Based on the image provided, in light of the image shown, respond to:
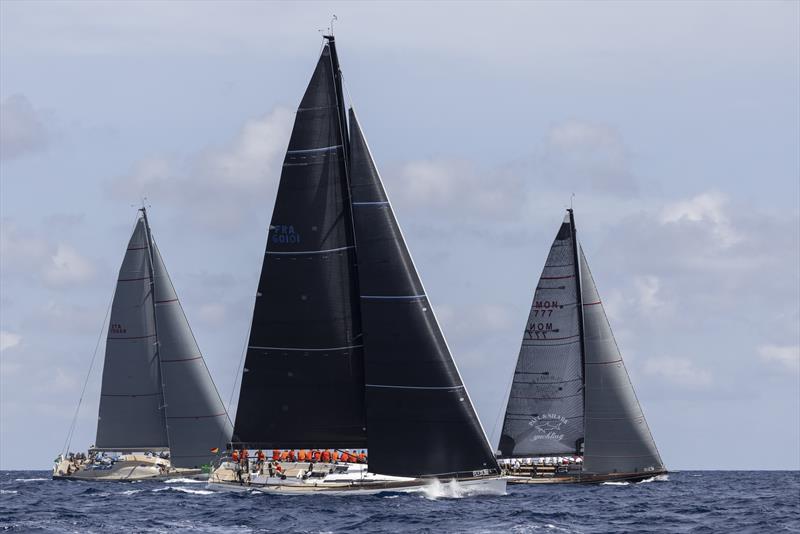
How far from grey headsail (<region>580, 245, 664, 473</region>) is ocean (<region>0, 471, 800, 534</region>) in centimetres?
601

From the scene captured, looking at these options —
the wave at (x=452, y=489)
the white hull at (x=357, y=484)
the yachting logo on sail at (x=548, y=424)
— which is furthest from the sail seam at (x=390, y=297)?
the yachting logo on sail at (x=548, y=424)

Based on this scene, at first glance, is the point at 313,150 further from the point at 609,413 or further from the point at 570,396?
the point at 570,396

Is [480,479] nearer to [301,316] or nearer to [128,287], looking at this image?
[301,316]

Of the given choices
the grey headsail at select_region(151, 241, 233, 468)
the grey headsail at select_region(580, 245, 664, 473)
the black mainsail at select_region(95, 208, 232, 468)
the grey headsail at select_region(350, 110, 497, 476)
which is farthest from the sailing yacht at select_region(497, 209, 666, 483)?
the grey headsail at select_region(350, 110, 497, 476)

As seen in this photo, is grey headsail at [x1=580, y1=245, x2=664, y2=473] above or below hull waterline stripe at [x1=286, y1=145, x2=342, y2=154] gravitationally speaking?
below

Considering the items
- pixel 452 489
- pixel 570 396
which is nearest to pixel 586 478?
pixel 570 396

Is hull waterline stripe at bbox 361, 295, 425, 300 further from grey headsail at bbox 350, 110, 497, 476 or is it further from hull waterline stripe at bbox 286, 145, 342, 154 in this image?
hull waterline stripe at bbox 286, 145, 342, 154

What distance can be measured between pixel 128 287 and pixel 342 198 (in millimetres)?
29436

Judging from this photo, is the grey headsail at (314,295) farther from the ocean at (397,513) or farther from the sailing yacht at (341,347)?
the ocean at (397,513)

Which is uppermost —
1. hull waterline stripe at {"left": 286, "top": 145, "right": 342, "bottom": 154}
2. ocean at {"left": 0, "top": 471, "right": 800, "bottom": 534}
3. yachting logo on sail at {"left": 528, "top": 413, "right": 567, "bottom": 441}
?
hull waterline stripe at {"left": 286, "top": 145, "right": 342, "bottom": 154}

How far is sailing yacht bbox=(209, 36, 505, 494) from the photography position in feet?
171

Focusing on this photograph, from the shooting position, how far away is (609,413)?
71.0 m

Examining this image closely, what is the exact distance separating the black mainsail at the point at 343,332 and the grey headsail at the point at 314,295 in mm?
37

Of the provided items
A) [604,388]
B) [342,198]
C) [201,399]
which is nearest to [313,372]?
[342,198]
